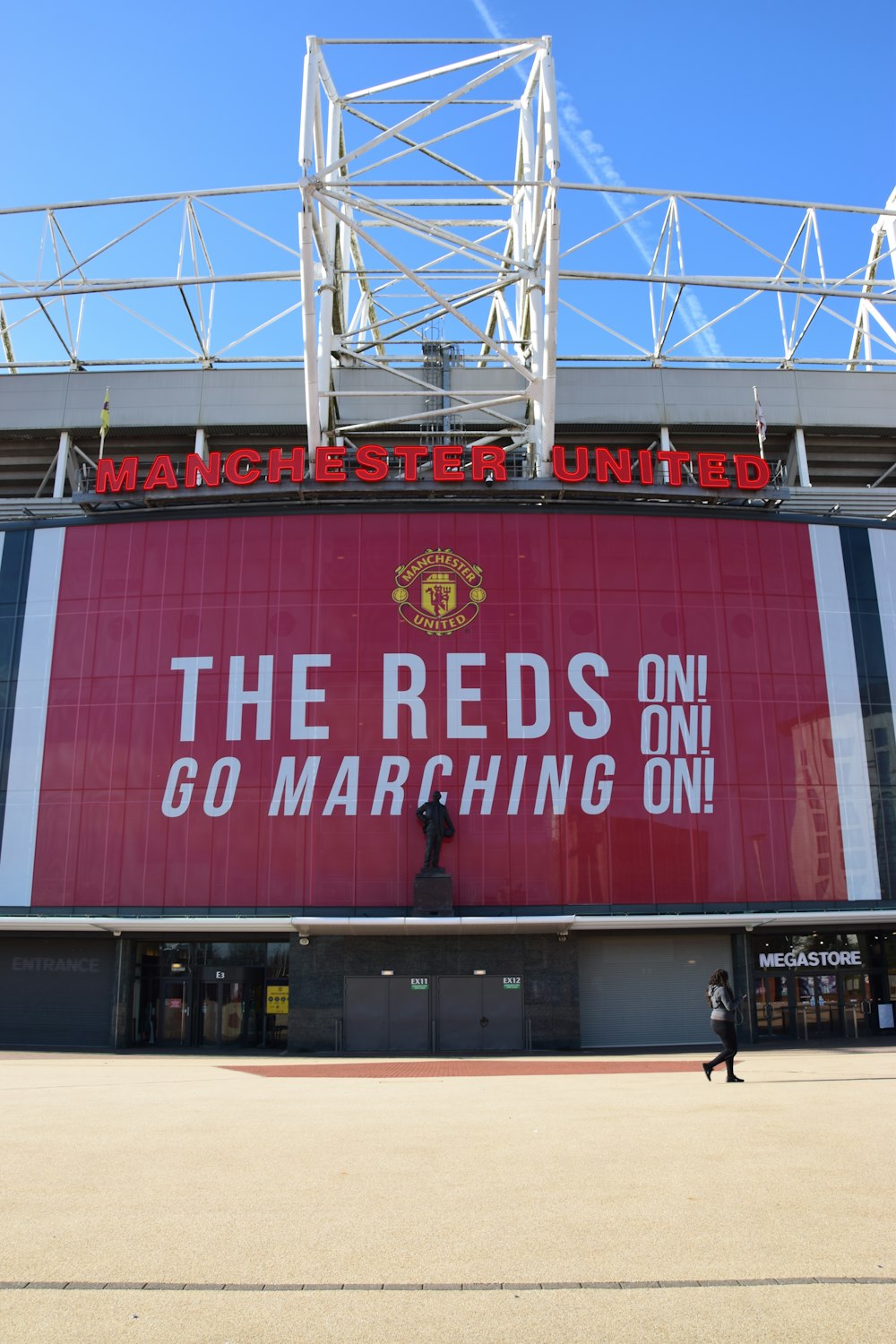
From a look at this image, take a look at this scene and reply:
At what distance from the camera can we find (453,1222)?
28.2 feet

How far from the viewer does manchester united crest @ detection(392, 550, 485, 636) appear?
3678cm

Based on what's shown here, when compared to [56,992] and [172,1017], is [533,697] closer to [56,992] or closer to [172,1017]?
[172,1017]

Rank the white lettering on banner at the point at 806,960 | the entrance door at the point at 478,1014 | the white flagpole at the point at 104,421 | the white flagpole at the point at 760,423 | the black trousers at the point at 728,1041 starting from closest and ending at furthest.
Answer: the black trousers at the point at 728,1041 < the entrance door at the point at 478,1014 < the white lettering on banner at the point at 806,960 < the white flagpole at the point at 760,423 < the white flagpole at the point at 104,421

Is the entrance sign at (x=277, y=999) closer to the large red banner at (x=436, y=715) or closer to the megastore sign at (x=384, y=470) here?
the large red banner at (x=436, y=715)

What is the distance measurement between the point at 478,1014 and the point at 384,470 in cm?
1927

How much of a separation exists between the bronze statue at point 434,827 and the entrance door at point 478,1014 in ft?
12.3

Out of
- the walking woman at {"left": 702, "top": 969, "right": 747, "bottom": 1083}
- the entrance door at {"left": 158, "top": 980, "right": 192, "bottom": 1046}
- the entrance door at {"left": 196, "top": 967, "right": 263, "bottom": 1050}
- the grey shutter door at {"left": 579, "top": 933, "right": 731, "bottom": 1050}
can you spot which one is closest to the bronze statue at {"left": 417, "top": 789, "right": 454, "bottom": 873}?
the grey shutter door at {"left": 579, "top": 933, "right": 731, "bottom": 1050}

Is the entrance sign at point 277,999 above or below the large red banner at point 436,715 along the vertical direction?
below

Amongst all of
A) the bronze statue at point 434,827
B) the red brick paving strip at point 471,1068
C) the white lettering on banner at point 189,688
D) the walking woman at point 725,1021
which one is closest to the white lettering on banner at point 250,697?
the white lettering on banner at point 189,688

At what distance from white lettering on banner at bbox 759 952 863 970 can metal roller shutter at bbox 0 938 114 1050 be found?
73.0ft

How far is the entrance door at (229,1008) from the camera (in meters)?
34.8

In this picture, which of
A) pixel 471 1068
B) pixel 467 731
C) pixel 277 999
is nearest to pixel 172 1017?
pixel 277 999

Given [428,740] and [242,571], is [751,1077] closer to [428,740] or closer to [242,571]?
[428,740]

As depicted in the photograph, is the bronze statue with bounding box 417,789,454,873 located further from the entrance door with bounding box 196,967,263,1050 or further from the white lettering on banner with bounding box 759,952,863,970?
the white lettering on banner with bounding box 759,952,863,970
